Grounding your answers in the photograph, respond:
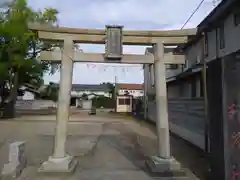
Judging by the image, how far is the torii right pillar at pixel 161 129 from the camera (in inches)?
314

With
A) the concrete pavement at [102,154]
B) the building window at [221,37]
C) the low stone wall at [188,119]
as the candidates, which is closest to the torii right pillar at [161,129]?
the concrete pavement at [102,154]

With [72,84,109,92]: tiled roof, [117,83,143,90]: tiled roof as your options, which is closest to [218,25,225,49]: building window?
[117,83,143,90]: tiled roof

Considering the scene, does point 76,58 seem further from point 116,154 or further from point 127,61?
point 116,154

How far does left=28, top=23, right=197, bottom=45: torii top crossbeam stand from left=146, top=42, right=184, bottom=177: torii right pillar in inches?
10.0

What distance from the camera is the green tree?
25625mm

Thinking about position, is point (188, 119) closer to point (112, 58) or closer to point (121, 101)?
point (112, 58)

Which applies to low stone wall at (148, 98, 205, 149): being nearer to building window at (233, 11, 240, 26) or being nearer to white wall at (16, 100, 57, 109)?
building window at (233, 11, 240, 26)

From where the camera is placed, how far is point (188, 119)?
13.1 meters

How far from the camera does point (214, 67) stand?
514 cm

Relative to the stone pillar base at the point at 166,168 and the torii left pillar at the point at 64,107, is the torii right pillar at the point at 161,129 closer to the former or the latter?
the stone pillar base at the point at 166,168

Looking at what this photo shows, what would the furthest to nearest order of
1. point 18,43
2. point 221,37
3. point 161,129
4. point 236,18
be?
point 18,43 < point 221,37 < point 236,18 < point 161,129

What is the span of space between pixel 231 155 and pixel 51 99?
2018 inches

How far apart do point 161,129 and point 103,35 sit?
2.88 meters

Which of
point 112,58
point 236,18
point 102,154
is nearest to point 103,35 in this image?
point 112,58
